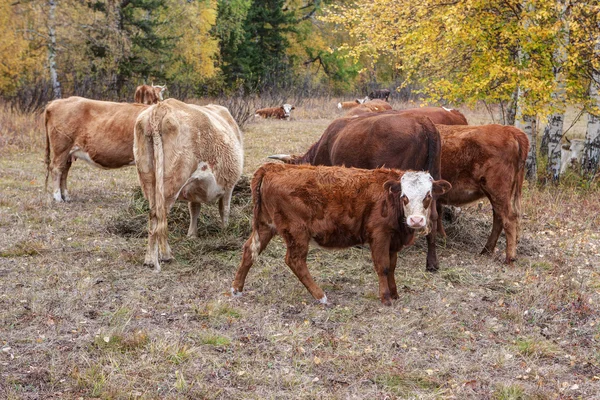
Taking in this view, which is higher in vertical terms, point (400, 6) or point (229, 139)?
point (400, 6)

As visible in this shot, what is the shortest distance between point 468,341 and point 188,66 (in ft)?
101

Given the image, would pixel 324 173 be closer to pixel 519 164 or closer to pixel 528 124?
pixel 519 164

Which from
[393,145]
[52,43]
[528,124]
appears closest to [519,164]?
[393,145]

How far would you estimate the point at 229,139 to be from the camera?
299 inches

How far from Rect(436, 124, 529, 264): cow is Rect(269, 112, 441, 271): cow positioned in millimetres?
503

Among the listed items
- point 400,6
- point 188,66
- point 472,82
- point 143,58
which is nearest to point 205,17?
point 188,66

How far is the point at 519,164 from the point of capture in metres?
7.32

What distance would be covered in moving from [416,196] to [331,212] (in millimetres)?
778

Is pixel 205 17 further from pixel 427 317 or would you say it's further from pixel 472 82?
pixel 427 317

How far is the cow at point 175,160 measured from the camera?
6.68 metres

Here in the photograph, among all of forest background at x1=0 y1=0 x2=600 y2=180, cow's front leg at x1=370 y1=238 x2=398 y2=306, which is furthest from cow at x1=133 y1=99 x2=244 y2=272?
forest background at x1=0 y1=0 x2=600 y2=180

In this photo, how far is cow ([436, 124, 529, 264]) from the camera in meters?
7.18

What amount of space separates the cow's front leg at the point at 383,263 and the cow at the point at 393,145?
4.18 feet

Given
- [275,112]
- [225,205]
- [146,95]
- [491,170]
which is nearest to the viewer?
[491,170]
